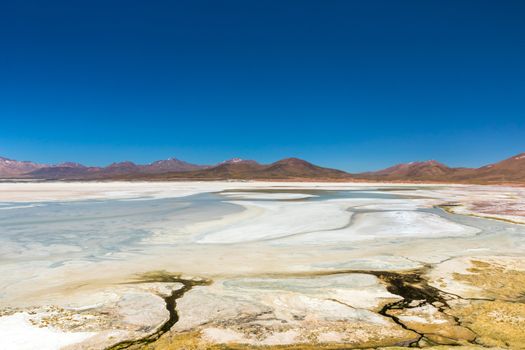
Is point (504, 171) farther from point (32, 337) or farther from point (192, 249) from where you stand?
point (32, 337)

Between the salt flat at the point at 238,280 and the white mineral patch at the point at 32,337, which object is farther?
the salt flat at the point at 238,280

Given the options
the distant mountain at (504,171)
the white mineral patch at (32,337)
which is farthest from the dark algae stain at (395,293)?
the distant mountain at (504,171)

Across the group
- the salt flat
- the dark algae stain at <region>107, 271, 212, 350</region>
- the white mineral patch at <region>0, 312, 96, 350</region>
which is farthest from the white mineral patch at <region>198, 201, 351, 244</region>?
the white mineral patch at <region>0, 312, 96, 350</region>

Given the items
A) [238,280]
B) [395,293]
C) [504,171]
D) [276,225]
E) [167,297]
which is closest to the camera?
[167,297]

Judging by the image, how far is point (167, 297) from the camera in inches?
277

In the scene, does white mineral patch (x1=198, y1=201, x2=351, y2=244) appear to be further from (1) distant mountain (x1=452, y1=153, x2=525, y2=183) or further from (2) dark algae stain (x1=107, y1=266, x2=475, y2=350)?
(1) distant mountain (x1=452, y1=153, x2=525, y2=183)

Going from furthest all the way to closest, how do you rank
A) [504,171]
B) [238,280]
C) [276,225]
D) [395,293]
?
1. [504,171]
2. [276,225]
3. [238,280]
4. [395,293]

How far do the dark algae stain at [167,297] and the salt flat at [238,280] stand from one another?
0.09 ft

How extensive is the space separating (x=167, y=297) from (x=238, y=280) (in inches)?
68.3

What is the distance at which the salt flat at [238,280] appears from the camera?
5.52 meters

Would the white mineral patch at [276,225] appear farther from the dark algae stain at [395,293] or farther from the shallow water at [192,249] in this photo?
the dark algae stain at [395,293]

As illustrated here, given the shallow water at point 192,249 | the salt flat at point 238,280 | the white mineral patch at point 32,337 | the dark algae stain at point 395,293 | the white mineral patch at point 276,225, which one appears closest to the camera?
the white mineral patch at point 32,337

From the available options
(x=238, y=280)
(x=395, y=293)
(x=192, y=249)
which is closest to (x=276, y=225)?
(x=192, y=249)

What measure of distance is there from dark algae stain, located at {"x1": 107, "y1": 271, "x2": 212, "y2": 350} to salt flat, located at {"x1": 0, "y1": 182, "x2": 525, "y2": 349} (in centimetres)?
3
